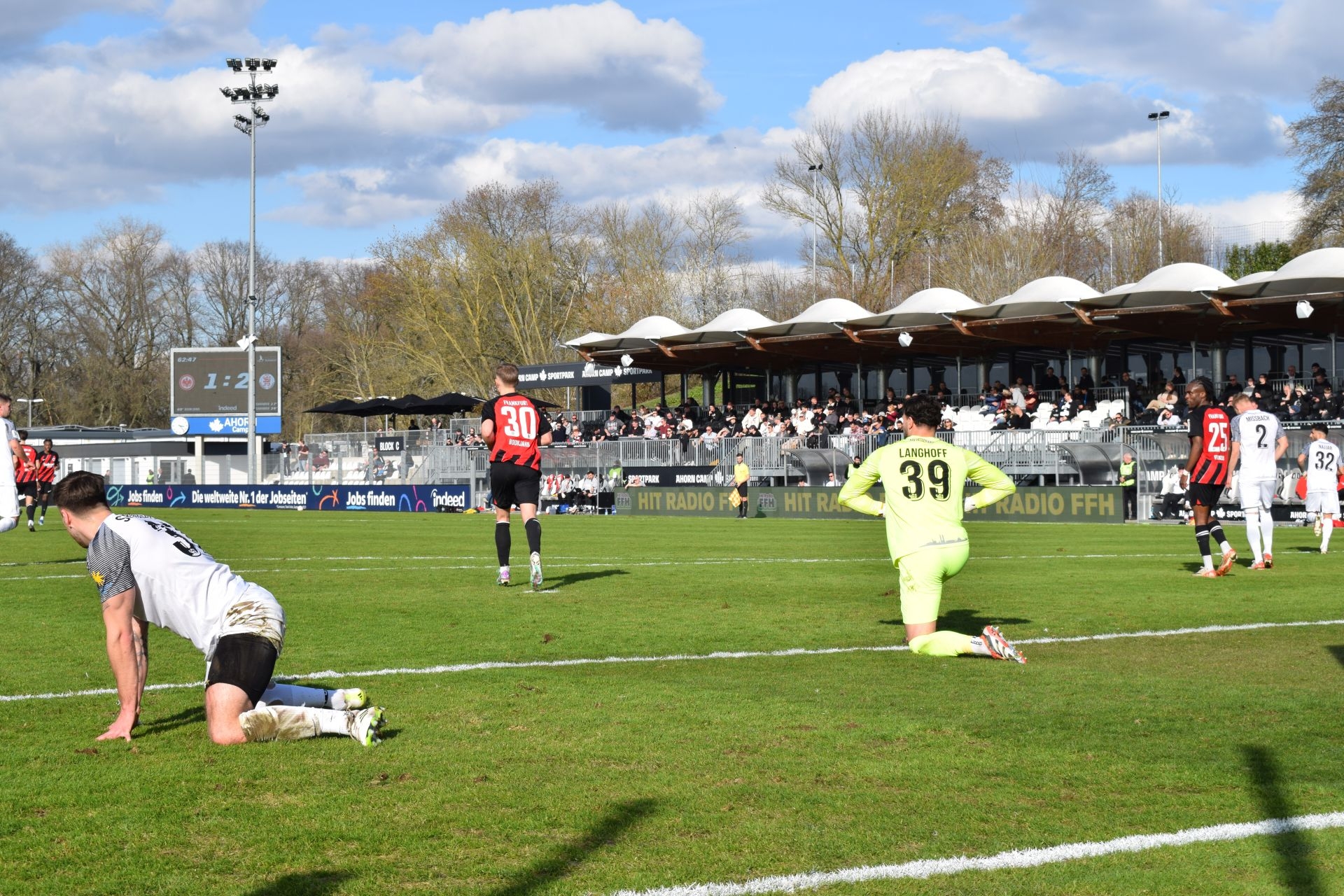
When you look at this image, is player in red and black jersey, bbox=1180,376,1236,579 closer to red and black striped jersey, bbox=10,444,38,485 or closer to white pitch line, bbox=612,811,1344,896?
white pitch line, bbox=612,811,1344,896

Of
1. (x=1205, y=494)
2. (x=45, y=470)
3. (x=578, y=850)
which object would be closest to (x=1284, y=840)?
(x=578, y=850)

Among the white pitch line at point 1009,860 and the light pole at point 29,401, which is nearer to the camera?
the white pitch line at point 1009,860

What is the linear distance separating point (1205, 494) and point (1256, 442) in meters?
1.22

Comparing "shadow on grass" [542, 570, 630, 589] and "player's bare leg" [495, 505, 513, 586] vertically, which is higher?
"player's bare leg" [495, 505, 513, 586]

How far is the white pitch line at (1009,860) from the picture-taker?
381 cm

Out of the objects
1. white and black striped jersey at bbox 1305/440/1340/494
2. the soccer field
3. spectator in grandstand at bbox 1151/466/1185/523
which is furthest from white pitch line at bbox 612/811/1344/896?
spectator in grandstand at bbox 1151/466/1185/523

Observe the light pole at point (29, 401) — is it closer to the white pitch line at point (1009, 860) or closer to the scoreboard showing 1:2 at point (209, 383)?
the scoreboard showing 1:2 at point (209, 383)

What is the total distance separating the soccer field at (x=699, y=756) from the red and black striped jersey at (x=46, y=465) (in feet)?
66.2

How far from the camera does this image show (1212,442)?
1455cm

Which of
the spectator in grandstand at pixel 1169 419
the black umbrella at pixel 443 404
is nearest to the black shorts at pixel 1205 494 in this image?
the spectator in grandstand at pixel 1169 419

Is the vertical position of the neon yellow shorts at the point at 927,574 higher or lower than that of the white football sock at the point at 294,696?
higher

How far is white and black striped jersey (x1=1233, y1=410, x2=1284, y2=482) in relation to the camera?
49.7ft

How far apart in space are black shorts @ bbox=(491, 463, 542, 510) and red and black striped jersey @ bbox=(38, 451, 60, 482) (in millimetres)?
20672

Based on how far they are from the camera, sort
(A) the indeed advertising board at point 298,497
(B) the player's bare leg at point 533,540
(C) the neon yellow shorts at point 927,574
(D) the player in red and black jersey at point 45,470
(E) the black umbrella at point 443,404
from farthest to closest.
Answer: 1. (E) the black umbrella at point 443,404
2. (A) the indeed advertising board at point 298,497
3. (D) the player in red and black jersey at point 45,470
4. (B) the player's bare leg at point 533,540
5. (C) the neon yellow shorts at point 927,574
